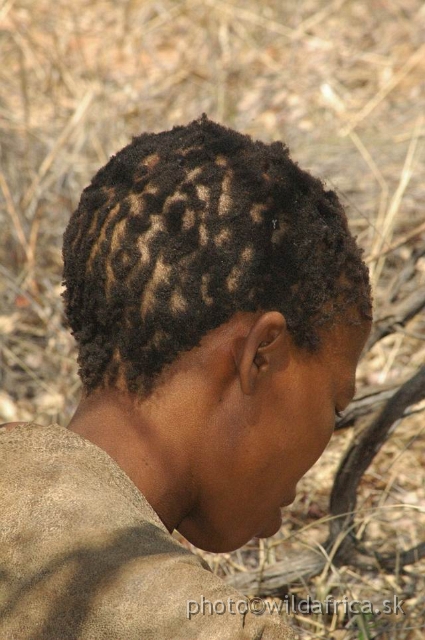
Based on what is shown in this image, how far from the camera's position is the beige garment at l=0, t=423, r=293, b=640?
124cm

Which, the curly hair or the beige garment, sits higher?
the curly hair

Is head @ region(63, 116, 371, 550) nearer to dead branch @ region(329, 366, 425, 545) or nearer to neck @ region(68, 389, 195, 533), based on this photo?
neck @ region(68, 389, 195, 533)

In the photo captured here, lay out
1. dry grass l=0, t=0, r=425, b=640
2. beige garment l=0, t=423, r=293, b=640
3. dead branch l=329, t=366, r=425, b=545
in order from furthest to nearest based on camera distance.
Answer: dry grass l=0, t=0, r=425, b=640 → dead branch l=329, t=366, r=425, b=545 → beige garment l=0, t=423, r=293, b=640

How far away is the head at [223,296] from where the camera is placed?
5.41 feet

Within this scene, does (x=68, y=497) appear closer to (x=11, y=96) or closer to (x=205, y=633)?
(x=205, y=633)

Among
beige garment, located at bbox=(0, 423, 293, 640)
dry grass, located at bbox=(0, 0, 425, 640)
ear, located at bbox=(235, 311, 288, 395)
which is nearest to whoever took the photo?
beige garment, located at bbox=(0, 423, 293, 640)

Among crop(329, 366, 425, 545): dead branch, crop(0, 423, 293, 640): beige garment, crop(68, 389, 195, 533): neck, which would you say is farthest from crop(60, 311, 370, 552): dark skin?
crop(329, 366, 425, 545): dead branch

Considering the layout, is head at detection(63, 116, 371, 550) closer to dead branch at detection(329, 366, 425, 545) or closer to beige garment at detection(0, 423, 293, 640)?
beige garment at detection(0, 423, 293, 640)

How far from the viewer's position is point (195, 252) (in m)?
1.65

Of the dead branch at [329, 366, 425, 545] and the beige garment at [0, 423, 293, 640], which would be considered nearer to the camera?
the beige garment at [0, 423, 293, 640]

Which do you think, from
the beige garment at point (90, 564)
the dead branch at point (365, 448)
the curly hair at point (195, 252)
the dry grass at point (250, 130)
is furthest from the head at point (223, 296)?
the dry grass at point (250, 130)

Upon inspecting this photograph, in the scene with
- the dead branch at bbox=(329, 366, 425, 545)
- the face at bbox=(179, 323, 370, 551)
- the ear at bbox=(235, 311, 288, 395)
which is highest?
the ear at bbox=(235, 311, 288, 395)

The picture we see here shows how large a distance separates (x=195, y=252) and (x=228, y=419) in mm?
296

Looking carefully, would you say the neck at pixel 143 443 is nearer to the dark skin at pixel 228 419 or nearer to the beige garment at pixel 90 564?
the dark skin at pixel 228 419
